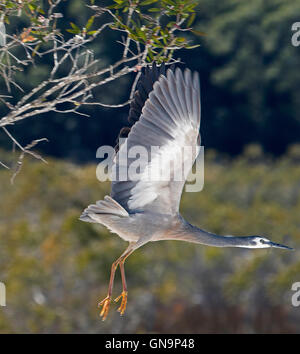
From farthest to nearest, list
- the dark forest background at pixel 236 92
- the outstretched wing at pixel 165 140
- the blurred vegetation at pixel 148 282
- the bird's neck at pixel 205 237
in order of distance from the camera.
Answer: the dark forest background at pixel 236 92 → the blurred vegetation at pixel 148 282 → the bird's neck at pixel 205 237 → the outstretched wing at pixel 165 140

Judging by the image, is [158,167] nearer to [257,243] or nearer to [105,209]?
[105,209]

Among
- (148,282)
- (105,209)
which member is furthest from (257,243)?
(148,282)

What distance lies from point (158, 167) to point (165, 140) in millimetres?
176

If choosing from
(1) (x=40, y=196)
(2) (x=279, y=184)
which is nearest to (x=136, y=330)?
(1) (x=40, y=196)

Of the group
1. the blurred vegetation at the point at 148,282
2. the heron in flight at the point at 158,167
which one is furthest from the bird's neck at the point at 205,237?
the blurred vegetation at the point at 148,282

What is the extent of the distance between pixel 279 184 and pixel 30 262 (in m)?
10.6

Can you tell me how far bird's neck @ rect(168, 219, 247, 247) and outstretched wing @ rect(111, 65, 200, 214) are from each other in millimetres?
283

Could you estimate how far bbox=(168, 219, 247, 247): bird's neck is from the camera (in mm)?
5707

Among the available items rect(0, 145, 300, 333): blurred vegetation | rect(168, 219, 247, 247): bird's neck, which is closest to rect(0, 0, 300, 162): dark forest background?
rect(0, 145, 300, 333): blurred vegetation

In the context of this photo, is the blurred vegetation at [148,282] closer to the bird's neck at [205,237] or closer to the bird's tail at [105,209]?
the bird's neck at [205,237]

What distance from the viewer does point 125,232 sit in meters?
5.59

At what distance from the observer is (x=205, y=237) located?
5.75m

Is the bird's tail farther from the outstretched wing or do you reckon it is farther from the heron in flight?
the outstretched wing

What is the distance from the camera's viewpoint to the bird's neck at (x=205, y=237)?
18.7 feet
